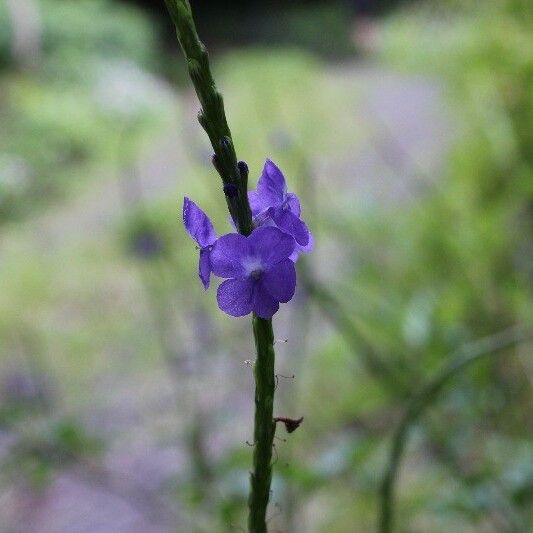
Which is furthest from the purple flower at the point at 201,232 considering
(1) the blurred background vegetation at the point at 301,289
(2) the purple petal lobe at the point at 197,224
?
(1) the blurred background vegetation at the point at 301,289

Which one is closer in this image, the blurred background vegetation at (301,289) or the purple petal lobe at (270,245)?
the purple petal lobe at (270,245)

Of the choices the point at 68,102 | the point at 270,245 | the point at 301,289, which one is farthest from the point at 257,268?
the point at 68,102

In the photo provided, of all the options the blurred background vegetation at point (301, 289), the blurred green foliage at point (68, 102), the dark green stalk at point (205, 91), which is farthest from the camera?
the blurred green foliage at point (68, 102)

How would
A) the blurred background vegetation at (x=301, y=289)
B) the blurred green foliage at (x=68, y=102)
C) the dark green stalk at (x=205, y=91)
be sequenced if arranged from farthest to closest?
the blurred green foliage at (x=68, y=102) < the blurred background vegetation at (x=301, y=289) < the dark green stalk at (x=205, y=91)

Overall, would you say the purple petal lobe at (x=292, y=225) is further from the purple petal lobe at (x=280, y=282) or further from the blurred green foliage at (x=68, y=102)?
the blurred green foliage at (x=68, y=102)

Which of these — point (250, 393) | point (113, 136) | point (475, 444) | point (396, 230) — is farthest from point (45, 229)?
point (475, 444)

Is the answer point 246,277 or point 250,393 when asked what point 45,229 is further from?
point 246,277

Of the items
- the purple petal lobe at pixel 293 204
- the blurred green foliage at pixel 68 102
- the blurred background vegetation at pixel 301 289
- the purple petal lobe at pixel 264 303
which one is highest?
the blurred green foliage at pixel 68 102

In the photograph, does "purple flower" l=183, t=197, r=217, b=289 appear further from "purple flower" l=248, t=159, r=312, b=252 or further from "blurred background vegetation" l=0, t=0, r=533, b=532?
"blurred background vegetation" l=0, t=0, r=533, b=532
